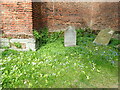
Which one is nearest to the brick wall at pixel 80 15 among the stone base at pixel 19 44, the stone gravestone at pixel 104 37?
the stone gravestone at pixel 104 37

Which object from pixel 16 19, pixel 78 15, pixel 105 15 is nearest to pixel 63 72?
pixel 16 19

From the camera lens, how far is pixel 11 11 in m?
4.76

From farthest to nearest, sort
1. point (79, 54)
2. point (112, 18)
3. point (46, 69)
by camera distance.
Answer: point (112, 18) < point (79, 54) < point (46, 69)

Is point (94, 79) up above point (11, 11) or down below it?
below

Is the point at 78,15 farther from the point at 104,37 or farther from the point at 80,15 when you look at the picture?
the point at 104,37

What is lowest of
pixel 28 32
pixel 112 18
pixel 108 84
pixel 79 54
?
pixel 108 84

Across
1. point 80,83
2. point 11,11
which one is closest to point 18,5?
point 11,11

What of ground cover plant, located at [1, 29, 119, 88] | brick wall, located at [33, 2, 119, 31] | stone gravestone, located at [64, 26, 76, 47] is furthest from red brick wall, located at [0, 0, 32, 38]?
brick wall, located at [33, 2, 119, 31]

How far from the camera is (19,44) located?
4.91 m

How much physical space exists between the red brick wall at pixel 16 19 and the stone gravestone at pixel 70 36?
173 cm

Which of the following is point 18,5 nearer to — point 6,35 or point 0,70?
point 6,35

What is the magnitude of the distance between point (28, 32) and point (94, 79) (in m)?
3.43

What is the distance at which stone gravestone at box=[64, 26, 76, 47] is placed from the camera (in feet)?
17.6

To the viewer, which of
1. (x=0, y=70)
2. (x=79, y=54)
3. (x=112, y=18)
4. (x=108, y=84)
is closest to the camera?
(x=108, y=84)
